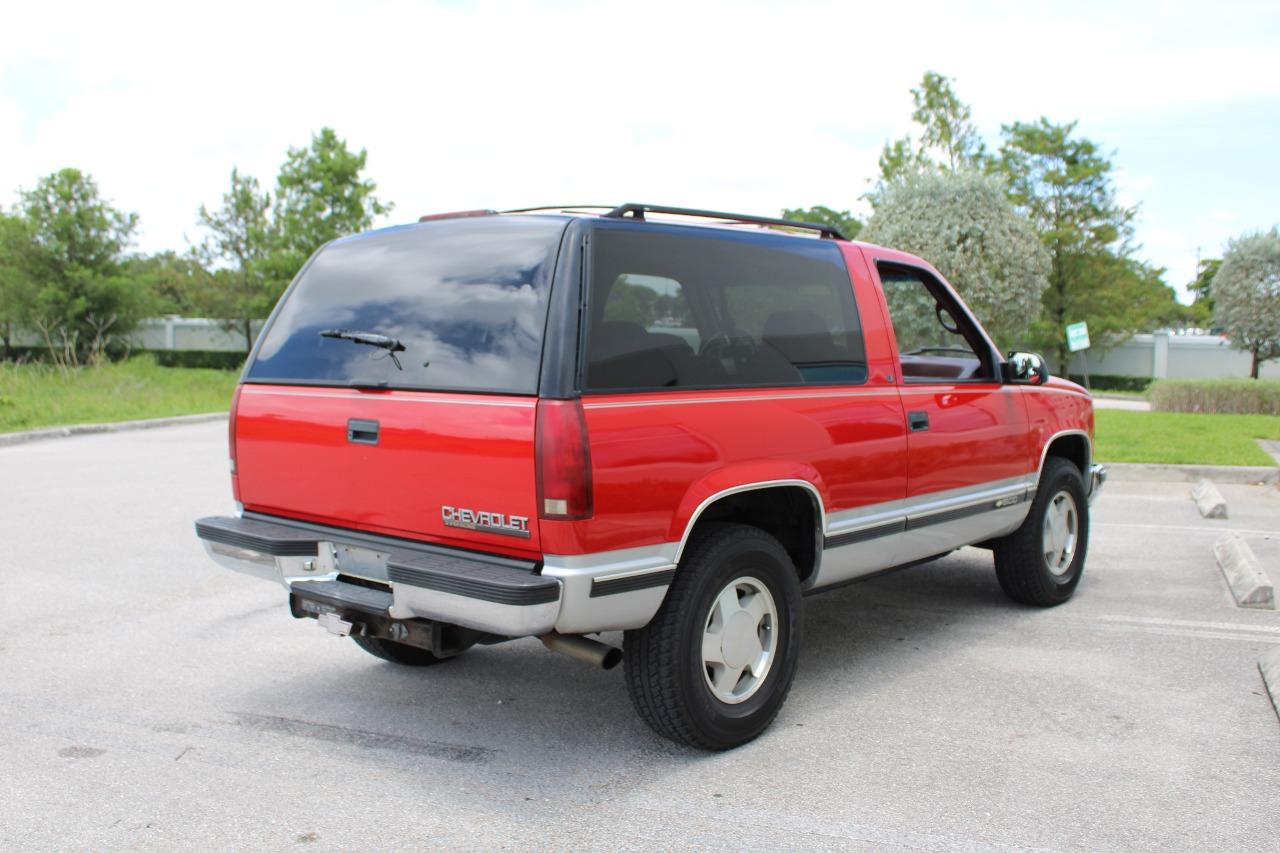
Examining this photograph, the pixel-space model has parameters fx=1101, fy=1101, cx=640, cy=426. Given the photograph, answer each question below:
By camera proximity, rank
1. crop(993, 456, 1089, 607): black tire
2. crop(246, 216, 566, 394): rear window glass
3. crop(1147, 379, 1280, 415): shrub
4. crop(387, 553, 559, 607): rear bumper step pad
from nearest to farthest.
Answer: crop(387, 553, 559, 607): rear bumper step pad, crop(246, 216, 566, 394): rear window glass, crop(993, 456, 1089, 607): black tire, crop(1147, 379, 1280, 415): shrub

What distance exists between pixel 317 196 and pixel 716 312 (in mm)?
33634

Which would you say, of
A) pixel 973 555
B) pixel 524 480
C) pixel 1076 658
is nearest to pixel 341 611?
pixel 524 480

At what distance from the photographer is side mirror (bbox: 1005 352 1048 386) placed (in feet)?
19.4

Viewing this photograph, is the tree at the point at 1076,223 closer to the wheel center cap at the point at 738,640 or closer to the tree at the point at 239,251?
the tree at the point at 239,251

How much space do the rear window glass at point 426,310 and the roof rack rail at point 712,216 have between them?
297mm

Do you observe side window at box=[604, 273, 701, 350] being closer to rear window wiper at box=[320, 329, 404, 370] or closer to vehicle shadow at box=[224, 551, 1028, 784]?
rear window wiper at box=[320, 329, 404, 370]

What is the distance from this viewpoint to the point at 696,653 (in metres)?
4.03

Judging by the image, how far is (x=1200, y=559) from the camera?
25.7 ft

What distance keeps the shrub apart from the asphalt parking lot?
52.0ft

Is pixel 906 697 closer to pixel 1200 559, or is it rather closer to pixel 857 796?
pixel 857 796

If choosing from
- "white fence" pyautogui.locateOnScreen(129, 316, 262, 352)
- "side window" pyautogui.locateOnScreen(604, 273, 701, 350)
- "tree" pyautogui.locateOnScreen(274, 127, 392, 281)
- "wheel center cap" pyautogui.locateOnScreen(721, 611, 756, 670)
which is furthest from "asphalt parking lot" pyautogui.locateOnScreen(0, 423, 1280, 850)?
"white fence" pyautogui.locateOnScreen(129, 316, 262, 352)

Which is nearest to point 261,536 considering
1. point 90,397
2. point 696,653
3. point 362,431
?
point 362,431

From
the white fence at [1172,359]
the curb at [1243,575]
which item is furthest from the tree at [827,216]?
the curb at [1243,575]

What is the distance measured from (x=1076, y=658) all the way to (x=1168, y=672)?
413 millimetres
